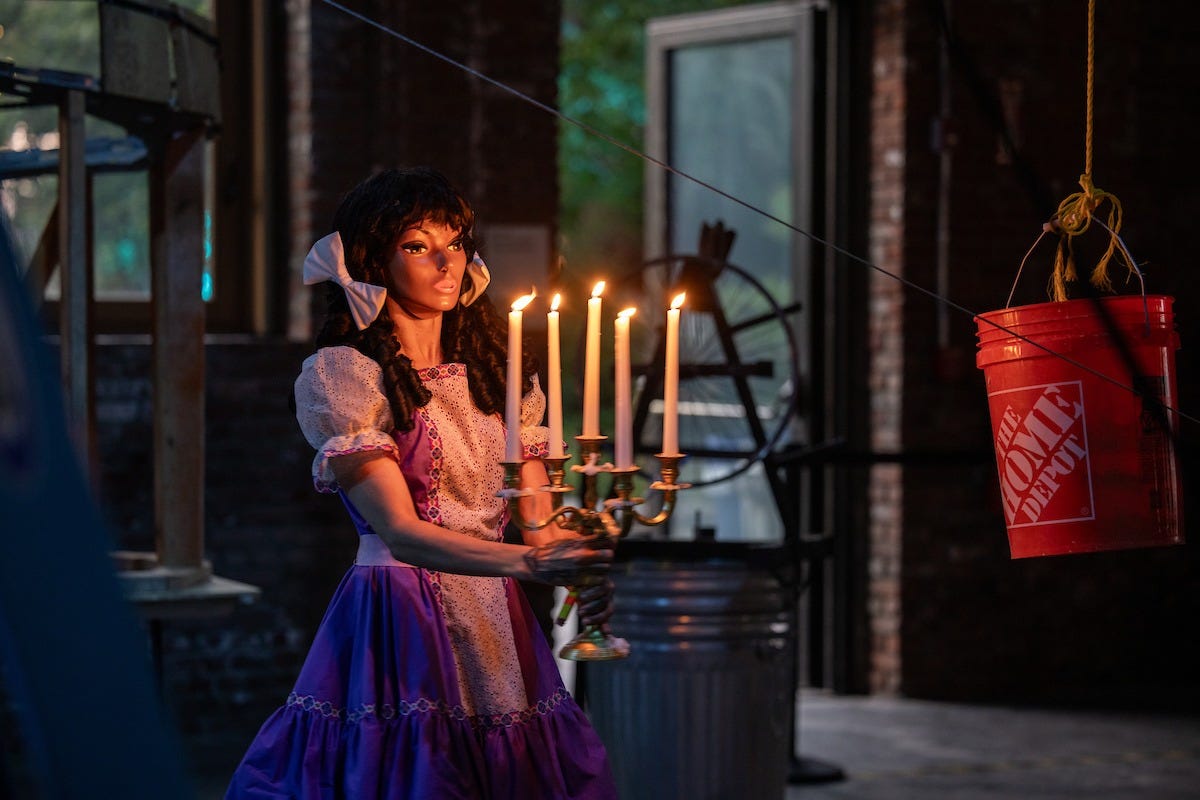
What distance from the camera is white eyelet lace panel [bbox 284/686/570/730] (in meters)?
2.10

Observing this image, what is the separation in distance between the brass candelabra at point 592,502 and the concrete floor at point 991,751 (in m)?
2.80

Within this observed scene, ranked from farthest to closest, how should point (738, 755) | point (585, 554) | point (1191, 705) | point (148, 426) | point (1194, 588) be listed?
point (1194, 588), point (1191, 705), point (148, 426), point (738, 755), point (585, 554)

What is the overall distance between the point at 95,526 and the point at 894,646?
17.7 ft

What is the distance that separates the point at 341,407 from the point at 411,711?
1.36 feet

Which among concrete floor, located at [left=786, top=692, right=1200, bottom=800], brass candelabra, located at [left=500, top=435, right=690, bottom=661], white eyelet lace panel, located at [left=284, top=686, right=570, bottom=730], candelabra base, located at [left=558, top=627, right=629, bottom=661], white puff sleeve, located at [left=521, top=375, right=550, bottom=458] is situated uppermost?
white puff sleeve, located at [left=521, top=375, right=550, bottom=458]

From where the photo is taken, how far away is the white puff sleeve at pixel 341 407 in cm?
210

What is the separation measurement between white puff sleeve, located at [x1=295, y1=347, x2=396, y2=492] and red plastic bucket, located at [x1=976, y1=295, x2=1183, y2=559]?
33.4 inches

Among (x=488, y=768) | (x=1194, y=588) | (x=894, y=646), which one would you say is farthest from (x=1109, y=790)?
(x=488, y=768)

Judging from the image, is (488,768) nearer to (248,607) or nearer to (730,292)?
(248,607)

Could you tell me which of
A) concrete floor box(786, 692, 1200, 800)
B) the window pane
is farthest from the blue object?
the window pane

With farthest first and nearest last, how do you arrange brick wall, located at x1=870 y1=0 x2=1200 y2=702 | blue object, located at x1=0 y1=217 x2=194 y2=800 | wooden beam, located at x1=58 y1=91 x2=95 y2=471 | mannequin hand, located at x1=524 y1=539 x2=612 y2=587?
brick wall, located at x1=870 y1=0 x2=1200 y2=702 → wooden beam, located at x1=58 y1=91 x2=95 y2=471 → mannequin hand, located at x1=524 y1=539 x2=612 y2=587 → blue object, located at x1=0 y1=217 x2=194 y2=800

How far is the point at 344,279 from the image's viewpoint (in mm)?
2197

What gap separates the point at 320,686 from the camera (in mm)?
2143

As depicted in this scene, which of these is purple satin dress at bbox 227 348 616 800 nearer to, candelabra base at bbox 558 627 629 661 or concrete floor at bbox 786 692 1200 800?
candelabra base at bbox 558 627 629 661
